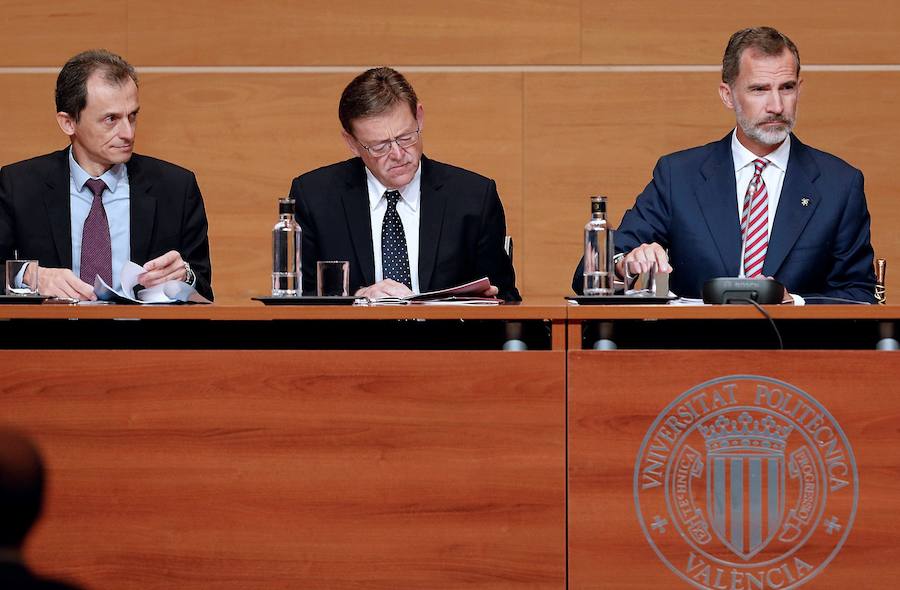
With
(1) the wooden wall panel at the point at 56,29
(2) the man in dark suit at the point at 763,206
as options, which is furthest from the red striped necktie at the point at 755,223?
(1) the wooden wall panel at the point at 56,29

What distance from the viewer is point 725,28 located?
13.1 ft

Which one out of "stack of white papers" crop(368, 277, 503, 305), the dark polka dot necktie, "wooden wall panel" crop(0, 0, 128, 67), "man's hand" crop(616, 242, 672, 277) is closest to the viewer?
"stack of white papers" crop(368, 277, 503, 305)

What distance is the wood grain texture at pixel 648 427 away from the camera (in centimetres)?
186

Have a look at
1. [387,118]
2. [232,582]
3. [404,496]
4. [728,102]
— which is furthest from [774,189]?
[232,582]

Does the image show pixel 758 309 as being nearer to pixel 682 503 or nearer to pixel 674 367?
pixel 674 367

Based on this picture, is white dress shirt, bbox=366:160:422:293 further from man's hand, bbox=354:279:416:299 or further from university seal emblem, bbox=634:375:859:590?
university seal emblem, bbox=634:375:859:590

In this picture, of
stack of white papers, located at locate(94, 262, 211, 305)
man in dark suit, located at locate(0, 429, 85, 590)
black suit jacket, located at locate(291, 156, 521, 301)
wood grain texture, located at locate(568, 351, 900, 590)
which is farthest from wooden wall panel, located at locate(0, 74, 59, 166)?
man in dark suit, located at locate(0, 429, 85, 590)

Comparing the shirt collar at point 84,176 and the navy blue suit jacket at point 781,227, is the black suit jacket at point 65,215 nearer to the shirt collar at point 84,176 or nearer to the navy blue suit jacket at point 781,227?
the shirt collar at point 84,176

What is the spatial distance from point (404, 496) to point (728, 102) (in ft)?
5.50

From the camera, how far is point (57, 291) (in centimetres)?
236

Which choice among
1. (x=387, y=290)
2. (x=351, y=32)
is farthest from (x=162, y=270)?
(x=351, y=32)

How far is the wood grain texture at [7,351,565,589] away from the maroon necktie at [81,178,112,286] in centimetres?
98

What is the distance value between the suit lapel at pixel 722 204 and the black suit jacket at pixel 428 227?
56 centimetres

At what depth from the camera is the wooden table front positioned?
1.92 metres
